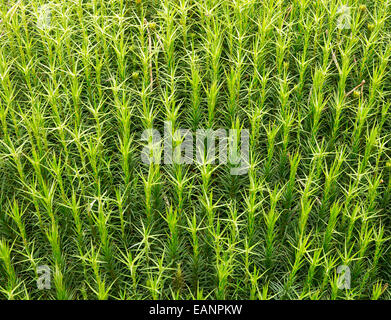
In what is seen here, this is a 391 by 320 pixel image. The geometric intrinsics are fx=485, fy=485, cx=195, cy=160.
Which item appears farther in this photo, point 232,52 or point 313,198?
point 232,52

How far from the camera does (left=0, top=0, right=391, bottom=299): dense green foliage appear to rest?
1842 millimetres

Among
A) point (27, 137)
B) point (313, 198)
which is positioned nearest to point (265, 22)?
point (313, 198)

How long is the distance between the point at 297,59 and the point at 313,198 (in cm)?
67

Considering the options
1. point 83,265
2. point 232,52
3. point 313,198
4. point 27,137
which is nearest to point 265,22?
point 232,52

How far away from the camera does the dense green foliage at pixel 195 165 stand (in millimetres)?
1842

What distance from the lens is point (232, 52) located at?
227 cm

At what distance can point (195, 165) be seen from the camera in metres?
2.02

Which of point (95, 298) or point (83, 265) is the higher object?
point (83, 265)

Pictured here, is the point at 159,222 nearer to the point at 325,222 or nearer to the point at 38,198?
the point at 38,198

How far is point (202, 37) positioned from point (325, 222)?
101 centimetres

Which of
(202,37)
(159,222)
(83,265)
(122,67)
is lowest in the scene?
(83,265)
